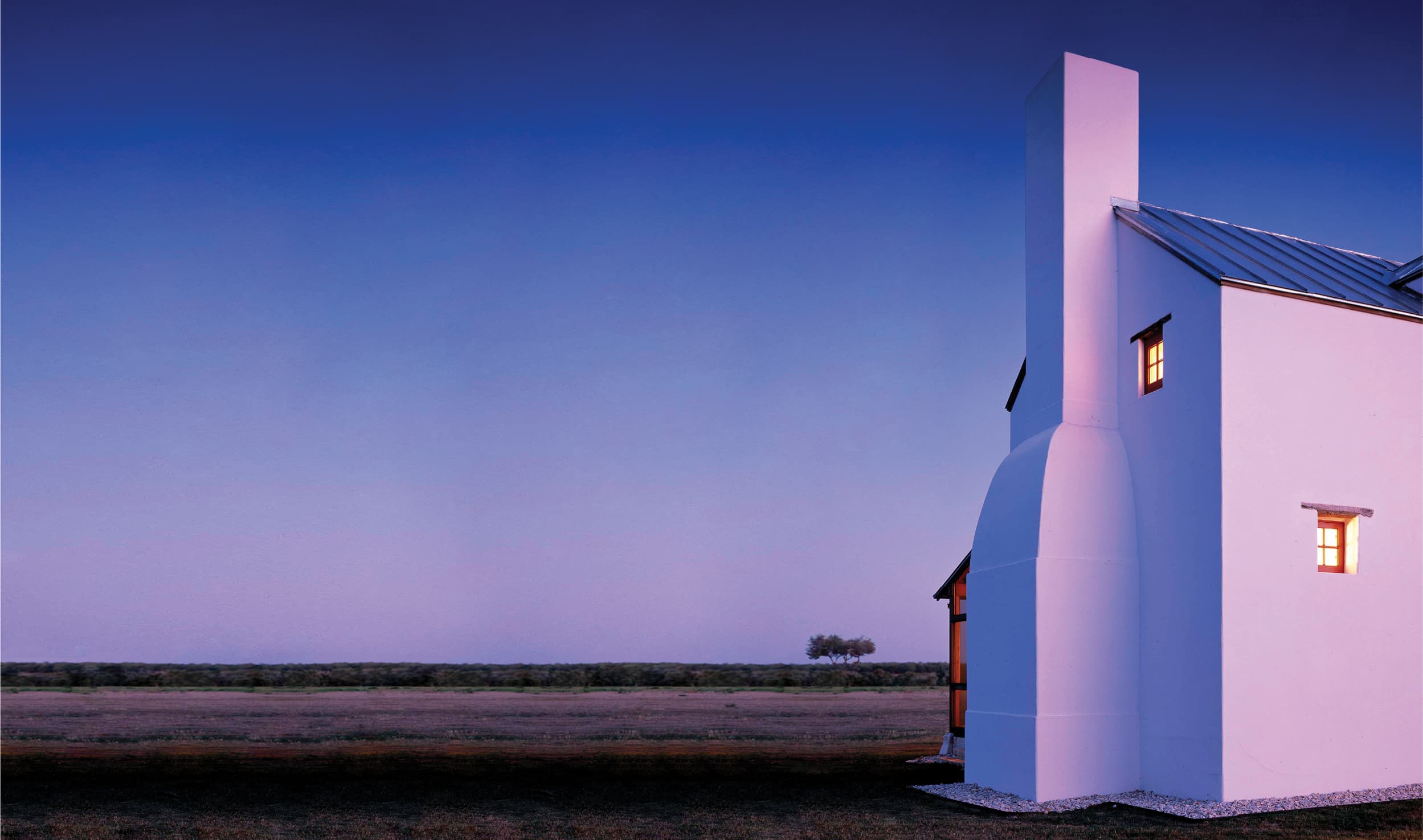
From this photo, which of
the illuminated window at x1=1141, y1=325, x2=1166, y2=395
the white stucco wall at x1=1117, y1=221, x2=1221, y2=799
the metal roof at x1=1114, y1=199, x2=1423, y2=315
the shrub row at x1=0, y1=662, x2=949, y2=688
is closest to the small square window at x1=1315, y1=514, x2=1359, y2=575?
the white stucco wall at x1=1117, y1=221, x2=1221, y2=799

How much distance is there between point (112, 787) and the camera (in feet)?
47.5

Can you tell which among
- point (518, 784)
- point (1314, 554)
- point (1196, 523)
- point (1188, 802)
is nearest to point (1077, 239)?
point (1196, 523)

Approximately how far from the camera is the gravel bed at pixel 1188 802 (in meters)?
10.8

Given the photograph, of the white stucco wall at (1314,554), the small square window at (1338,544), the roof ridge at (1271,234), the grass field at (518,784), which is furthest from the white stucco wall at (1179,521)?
the roof ridge at (1271,234)

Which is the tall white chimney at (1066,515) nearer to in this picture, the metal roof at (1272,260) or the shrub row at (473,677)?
the metal roof at (1272,260)

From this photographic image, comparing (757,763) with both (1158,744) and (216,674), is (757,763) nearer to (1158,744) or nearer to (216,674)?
(1158,744)

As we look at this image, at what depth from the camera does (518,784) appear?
15.1 m

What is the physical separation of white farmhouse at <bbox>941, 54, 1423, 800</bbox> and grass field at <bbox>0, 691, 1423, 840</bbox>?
115 centimetres

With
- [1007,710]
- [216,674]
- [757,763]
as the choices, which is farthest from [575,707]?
[216,674]

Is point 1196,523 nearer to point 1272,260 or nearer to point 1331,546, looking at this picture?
point 1331,546

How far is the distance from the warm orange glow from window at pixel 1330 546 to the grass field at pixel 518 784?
113 inches

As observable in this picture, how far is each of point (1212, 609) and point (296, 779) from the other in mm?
13740

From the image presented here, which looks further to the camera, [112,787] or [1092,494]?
[112,787]

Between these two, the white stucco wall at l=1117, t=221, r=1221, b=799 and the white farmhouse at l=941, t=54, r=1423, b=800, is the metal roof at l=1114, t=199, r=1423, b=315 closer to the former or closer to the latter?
the white farmhouse at l=941, t=54, r=1423, b=800
